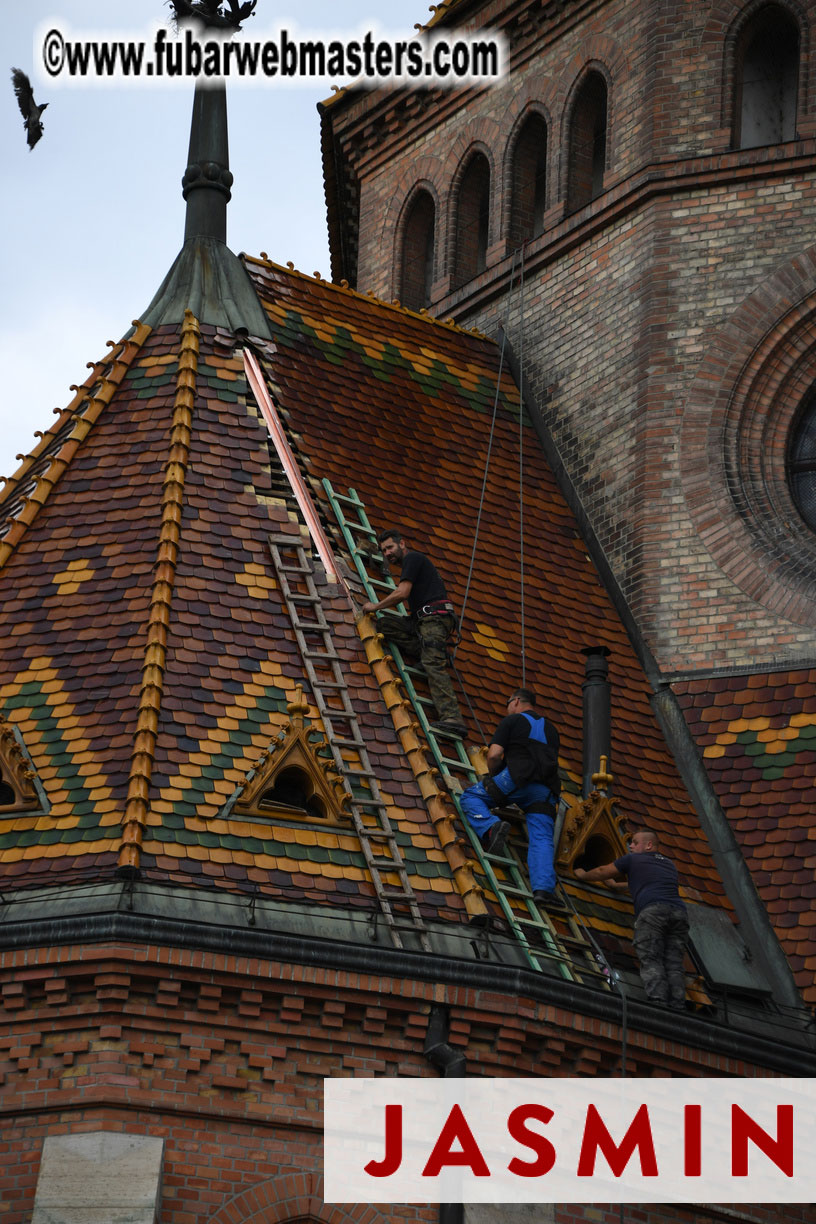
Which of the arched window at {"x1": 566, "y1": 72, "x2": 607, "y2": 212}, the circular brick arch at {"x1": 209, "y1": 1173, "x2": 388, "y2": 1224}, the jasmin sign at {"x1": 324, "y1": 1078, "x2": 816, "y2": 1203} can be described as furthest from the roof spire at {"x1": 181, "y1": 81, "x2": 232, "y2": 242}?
the circular brick arch at {"x1": 209, "y1": 1173, "x2": 388, "y2": 1224}

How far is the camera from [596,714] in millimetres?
19094

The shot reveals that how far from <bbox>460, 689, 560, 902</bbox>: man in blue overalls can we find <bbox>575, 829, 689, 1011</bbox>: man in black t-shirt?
0.67 metres

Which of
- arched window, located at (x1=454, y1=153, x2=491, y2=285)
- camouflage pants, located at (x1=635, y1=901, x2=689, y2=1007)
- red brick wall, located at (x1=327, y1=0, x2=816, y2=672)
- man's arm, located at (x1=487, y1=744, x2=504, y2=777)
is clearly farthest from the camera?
arched window, located at (x1=454, y1=153, x2=491, y2=285)

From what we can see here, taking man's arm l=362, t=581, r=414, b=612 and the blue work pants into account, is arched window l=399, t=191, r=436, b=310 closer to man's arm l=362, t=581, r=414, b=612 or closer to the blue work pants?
man's arm l=362, t=581, r=414, b=612

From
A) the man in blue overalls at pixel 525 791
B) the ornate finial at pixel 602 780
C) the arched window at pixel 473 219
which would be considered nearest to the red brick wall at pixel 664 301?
the arched window at pixel 473 219

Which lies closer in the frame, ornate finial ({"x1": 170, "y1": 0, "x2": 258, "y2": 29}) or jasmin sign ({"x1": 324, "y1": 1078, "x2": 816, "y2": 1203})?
jasmin sign ({"x1": 324, "y1": 1078, "x2": 816, "y2": 1203})

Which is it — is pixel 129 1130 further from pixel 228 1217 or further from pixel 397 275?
pixel 397 275

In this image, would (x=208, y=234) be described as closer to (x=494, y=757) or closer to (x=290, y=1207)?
(x=494, y=757)

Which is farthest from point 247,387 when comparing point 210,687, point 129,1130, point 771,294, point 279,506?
point 129,1130

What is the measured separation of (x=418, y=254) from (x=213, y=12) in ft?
18.3

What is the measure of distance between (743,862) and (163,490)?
565 centimetres

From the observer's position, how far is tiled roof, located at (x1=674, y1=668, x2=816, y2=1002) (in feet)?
61.7

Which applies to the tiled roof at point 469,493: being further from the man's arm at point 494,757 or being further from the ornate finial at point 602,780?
the man's arm at point 494,757

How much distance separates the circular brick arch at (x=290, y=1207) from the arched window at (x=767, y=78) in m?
12.0
